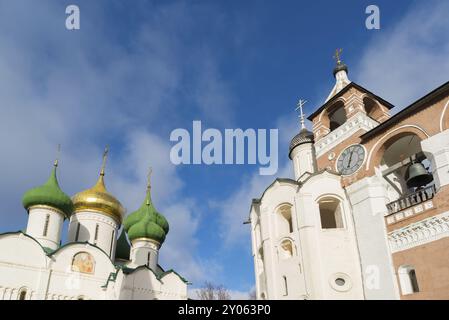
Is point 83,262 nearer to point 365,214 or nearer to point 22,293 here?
point 22,293

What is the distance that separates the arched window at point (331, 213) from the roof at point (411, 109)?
3122 millimetres

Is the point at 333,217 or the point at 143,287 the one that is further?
the point at 143,287

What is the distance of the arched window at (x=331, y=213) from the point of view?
55.1 feet

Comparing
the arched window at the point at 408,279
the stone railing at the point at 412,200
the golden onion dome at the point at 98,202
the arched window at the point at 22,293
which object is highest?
the golden onion dome at the point at 98,202

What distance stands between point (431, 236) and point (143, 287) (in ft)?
52.2

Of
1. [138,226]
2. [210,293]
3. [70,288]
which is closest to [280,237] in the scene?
[70,288]

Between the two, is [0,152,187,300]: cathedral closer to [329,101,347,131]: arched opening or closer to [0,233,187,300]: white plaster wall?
[0,233,187,300]: white plaster wall

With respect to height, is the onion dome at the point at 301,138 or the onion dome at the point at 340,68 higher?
the onion dome at the point at 340,68

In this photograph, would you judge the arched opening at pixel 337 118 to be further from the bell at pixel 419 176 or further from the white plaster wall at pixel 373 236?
the bell at pixel 419 176

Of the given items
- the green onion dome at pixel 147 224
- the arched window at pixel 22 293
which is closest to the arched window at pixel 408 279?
the arched window at pixel 22 293
